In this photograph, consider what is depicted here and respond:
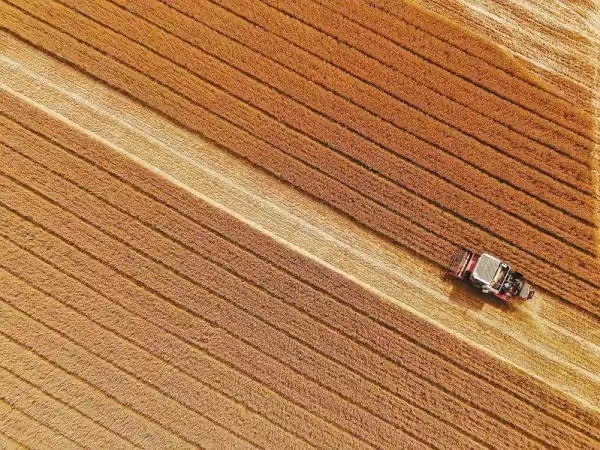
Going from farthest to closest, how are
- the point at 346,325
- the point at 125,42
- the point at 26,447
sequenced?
the point at 125,42
the point at 346,325
the point at 26,447

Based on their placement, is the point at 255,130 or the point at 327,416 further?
the point at 255,130

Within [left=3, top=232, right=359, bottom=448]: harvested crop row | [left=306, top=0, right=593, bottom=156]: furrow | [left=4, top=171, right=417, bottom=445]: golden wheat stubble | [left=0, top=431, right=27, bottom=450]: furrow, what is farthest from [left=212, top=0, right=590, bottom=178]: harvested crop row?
[left=0, top=431, right=27, bottom=450]: furrow

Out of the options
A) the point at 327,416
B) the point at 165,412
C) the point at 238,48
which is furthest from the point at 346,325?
the point at 238,48

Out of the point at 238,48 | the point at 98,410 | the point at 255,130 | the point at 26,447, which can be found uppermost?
the point at 238,48

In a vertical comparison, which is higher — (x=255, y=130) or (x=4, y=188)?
(x=255, y=130)

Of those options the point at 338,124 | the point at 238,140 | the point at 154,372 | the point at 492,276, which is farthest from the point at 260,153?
the point at 492,276

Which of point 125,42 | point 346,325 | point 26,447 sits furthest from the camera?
point 125,42

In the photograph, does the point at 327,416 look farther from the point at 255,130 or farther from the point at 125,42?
the point at 125,42

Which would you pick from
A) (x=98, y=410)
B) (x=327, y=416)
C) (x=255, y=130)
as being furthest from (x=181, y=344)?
(x=255, y=130)
